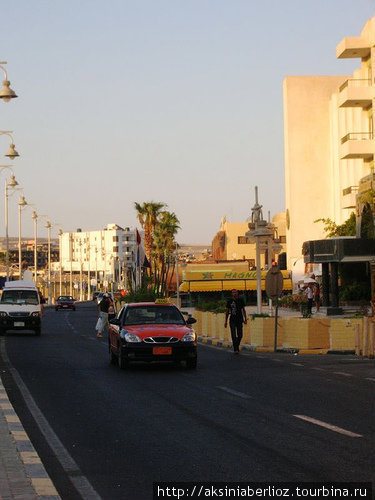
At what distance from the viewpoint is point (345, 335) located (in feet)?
101

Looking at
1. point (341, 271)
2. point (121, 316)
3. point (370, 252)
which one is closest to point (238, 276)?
point (341, 271)

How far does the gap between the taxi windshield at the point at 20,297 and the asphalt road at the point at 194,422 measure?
19.8 metres

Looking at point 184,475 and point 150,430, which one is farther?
point 150,430

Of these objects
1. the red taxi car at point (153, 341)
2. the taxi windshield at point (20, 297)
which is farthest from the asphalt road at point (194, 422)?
the taxi windshield at point (20, 297)

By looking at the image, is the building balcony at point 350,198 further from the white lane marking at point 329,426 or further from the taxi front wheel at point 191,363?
the white lane marking at point 329,426

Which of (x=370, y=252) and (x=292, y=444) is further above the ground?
(x=370, y=252)

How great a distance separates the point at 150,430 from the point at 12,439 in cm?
197

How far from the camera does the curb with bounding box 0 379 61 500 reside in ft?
27.9

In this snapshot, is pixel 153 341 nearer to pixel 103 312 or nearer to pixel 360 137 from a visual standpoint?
pixel 103 312

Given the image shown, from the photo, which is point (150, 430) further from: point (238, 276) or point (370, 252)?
point (238, 276)

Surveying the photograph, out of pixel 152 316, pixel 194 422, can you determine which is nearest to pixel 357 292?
pixel 152 316

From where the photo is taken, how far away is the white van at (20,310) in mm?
44031

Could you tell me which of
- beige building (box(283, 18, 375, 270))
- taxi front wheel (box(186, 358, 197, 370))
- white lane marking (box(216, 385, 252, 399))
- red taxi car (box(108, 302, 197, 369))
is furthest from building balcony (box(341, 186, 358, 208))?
white lane marking (box(216, 385, 252, 399))

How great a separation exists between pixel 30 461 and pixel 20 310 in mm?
34636
